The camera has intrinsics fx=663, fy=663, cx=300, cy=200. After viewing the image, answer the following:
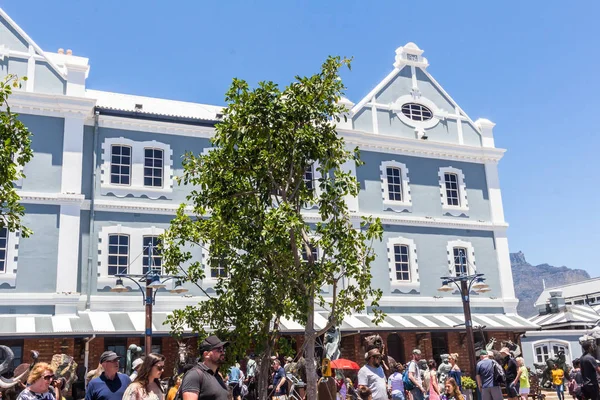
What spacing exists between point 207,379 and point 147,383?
30.1 inches

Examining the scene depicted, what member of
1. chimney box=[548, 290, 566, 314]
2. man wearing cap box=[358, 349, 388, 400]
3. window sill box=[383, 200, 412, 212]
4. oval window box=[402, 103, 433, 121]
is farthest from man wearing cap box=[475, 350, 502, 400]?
chimney box=[548, 290, 566, 314]

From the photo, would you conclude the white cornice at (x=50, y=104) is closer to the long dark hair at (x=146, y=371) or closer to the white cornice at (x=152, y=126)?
the white cornice at (x=152, y=126)

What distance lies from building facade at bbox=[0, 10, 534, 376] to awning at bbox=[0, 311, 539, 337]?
6 cm

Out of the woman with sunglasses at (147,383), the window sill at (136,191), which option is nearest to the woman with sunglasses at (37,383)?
the woman with sunglasses at (147,383)

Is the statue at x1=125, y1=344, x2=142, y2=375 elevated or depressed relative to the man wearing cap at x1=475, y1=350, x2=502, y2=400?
elevated

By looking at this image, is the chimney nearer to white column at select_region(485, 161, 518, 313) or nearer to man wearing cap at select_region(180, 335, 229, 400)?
white column at select_region(485, 161, 518, 313)

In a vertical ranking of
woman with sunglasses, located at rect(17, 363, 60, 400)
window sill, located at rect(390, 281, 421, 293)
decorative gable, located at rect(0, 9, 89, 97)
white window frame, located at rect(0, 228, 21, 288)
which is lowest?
woman with sunglasses, located at rect(17, 363, 60, 400)

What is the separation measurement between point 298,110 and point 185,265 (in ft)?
38.6

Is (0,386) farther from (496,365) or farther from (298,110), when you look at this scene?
(496,365)

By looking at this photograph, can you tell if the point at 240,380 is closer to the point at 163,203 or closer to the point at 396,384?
the point at 396,384

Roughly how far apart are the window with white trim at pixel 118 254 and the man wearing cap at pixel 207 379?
51.4ft

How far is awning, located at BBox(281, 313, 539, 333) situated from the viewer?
22.0 meters

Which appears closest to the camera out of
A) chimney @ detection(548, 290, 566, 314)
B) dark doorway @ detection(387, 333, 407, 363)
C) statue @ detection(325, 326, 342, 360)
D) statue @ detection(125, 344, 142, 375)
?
statue @ detection(325, 326, 342, 360)

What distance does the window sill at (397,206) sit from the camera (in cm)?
2560
